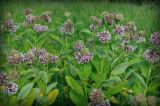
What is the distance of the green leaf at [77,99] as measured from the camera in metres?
1.98

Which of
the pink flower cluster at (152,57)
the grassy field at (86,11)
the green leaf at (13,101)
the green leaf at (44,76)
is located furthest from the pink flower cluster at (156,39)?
the green leaf at (13,101)

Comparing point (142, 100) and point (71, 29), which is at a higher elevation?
point (71, 29)

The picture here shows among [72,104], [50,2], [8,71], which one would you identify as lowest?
[72,104]

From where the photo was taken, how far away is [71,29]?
7.71 ft

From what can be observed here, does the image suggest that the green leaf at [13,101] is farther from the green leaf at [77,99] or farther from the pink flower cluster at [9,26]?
the pink flower cluster at [9,26]

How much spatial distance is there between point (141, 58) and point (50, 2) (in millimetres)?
816

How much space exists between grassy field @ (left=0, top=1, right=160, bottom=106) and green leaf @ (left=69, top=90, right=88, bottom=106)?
0.60 m

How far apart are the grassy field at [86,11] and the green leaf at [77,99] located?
60cm

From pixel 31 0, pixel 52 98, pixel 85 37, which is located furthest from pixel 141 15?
pixel 52 98

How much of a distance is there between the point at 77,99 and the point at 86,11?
2.98 feet

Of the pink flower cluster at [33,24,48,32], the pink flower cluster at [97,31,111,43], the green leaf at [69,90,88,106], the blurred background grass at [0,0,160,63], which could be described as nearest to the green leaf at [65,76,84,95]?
the green leaf at [69,90,88,106]

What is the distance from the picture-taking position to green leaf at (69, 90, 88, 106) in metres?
1.98

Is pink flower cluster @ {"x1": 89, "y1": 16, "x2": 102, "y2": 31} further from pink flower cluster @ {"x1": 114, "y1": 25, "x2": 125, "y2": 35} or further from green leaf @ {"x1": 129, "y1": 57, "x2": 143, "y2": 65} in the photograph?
green leaf @ {"x1": 129, "y1": 57, "x2": 143, "y2": 65}

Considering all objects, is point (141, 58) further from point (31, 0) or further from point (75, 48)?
point (31, 0)
